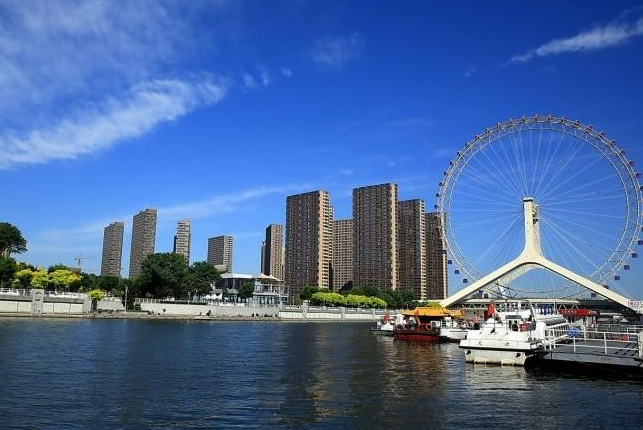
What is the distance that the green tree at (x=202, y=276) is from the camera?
171250 millimetres

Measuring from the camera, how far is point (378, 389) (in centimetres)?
3478

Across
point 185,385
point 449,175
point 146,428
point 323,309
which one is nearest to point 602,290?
point 449,175

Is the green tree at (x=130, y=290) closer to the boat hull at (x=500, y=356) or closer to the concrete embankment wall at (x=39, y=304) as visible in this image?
the concrete embankment wall at (x=39, y=304)

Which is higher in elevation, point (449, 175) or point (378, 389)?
point (449, 175)

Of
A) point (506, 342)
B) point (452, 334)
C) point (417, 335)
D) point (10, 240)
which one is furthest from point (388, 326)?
point (10, 240)

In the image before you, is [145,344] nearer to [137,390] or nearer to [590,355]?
[137,390]

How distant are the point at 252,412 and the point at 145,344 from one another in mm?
39636

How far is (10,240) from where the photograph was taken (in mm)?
146250

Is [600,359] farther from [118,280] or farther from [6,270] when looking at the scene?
[118,280]

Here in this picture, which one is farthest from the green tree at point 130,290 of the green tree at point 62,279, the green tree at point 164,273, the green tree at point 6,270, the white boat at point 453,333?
the white boat at point 453,333

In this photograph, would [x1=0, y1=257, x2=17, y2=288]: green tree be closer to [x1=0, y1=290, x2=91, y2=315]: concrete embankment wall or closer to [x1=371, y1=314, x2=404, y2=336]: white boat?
[x1=0, y1=290, x2=91, y2=315]: concrete embankment wall

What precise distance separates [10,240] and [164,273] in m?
40.2

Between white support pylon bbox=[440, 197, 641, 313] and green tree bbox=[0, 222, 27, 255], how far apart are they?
118 m

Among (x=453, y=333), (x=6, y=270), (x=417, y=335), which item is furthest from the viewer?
(x=6, y=270)
